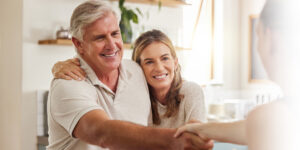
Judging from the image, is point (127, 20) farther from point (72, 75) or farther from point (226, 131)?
point (226, 131)

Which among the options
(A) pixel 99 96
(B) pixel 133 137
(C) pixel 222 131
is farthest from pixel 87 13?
(C) pixel 222 131

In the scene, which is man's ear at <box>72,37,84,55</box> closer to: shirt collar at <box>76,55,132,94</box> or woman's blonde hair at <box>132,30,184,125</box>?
shirt collar at <box>76,55,132,94</box>

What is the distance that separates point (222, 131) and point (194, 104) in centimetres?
34

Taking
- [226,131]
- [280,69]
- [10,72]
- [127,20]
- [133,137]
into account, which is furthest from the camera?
[127,20]

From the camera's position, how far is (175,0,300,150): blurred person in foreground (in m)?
0.34

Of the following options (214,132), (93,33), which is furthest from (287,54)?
(93,33)

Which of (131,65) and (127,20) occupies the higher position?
(127,20)

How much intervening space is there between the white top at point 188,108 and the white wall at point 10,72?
2.60 feet

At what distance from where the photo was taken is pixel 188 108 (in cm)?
85

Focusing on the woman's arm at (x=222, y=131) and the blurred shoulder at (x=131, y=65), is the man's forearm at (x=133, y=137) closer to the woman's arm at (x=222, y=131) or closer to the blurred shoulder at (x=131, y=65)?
the woman's arm at (x=222, y=131)

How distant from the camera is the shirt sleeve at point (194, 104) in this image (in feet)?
2.73

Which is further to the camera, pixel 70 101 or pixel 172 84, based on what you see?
pixel 172 84

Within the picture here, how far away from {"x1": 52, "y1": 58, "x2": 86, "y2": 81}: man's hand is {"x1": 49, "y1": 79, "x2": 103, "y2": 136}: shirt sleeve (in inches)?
0.4

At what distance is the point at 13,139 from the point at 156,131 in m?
1.08
